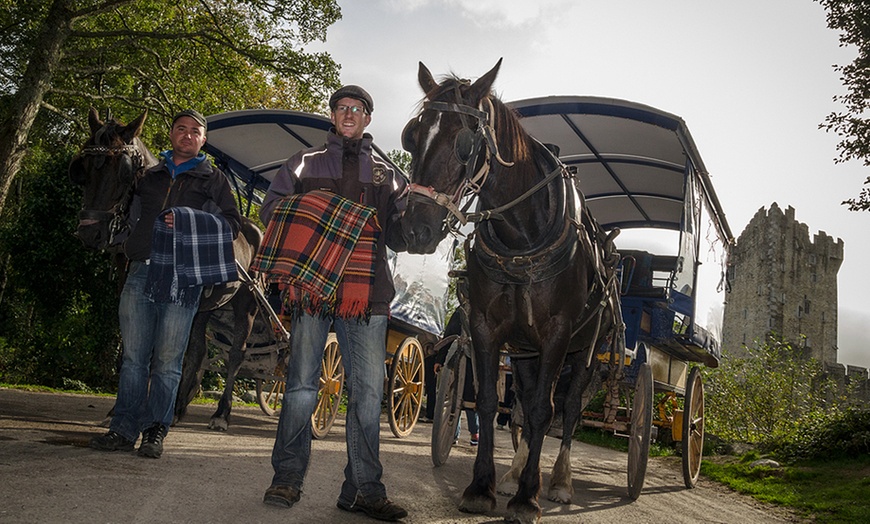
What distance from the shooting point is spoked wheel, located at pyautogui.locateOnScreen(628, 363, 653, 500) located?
5.46 m

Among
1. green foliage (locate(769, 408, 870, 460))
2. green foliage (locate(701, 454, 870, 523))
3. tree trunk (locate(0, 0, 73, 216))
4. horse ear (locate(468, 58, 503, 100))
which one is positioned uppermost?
tree trunk (locate(0, 0, 73, 216))

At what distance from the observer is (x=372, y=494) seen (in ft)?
11.1

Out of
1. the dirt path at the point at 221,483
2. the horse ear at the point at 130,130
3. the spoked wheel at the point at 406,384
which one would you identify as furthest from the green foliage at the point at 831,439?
the horse ear at the point at 130,130

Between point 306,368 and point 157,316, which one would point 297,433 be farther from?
point 157,316

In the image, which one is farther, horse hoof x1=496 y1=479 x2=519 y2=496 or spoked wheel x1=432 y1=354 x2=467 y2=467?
spoked wheel x1=432 y1=354 x2=467 y2=467

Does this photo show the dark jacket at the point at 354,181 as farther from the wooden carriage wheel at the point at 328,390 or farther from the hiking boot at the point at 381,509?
the wooden carriage wheel at the point at 328,390

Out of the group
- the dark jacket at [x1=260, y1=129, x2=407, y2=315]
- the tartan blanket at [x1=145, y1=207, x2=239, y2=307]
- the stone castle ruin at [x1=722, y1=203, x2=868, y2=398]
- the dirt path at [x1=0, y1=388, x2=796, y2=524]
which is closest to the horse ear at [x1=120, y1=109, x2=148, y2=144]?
the tartan blanket at [x1=145, y1=207, x2=239, y2=307]

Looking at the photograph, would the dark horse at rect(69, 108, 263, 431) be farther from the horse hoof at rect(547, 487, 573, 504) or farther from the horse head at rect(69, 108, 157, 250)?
the horse hoof at rect(547, 487, 573, 504)

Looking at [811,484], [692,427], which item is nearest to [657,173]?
[692,427]

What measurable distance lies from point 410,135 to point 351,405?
56.5 inches

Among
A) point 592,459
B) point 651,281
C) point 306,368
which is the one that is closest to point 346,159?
point 306,368

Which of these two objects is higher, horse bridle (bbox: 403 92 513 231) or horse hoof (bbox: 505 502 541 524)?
horse bridle (bbox: 403 92 513 231)

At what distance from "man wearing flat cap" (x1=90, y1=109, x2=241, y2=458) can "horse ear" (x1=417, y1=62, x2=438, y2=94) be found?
5.47 ft

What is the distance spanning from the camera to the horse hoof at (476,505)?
12.8ft
